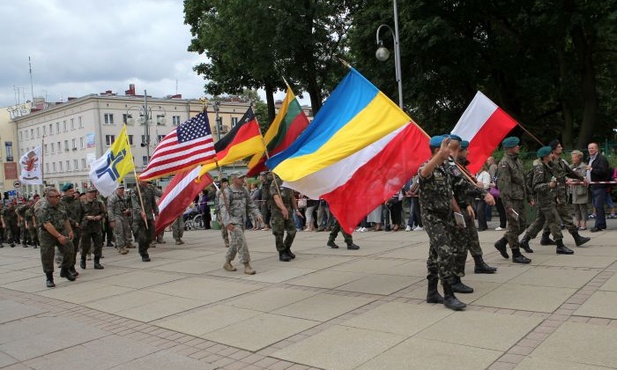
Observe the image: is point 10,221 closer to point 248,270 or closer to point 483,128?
point 248,270

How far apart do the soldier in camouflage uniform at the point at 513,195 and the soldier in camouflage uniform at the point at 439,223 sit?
2.43 meters

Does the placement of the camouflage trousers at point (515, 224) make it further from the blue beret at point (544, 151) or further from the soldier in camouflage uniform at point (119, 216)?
the soldier in camouflage uniform at point (119, 216)

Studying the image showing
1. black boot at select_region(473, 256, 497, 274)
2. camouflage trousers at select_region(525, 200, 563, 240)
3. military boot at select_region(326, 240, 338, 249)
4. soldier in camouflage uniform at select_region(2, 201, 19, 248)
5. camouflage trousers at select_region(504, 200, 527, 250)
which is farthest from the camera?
soldier in camouflage uniform at select_region(2, 201, 19, 248)

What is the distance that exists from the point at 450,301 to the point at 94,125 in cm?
7515

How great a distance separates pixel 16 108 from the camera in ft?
311

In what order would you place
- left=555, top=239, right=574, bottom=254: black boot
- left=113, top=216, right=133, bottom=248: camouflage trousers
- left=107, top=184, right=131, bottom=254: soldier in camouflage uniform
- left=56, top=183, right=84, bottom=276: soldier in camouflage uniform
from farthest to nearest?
left=113, top=216, right=133, bottom=248: camouflage trousers
left=107, top=184, right=131, bottom=254: soldier in camouflage uniform
left=56, top=183, right=84, bottom=276: soldier in camouflage uniform
left=555, top=239, right=574, bottom=254: black boot

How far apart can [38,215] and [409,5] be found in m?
18.2

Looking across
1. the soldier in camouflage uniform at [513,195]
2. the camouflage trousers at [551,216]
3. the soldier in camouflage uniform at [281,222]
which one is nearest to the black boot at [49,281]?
the soldier in camouflage uniform at [281,222]

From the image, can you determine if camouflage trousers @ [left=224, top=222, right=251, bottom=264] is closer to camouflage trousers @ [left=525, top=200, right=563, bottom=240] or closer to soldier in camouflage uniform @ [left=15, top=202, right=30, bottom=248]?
camouflage trousers @ [left=525, top=200, right=563, bottom=240]


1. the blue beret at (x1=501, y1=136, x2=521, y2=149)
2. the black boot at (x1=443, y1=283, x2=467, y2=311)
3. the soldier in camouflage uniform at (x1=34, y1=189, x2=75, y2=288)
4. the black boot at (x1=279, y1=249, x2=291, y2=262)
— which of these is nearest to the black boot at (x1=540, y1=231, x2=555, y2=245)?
the blue beret at (x1=501, y1=136, x2=521, y2=149)

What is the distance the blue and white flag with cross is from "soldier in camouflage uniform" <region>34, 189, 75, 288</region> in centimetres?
347

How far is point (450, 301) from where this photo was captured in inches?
251

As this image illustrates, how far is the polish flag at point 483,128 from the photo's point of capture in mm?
8938

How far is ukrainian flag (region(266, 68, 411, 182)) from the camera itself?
7.64 meters
